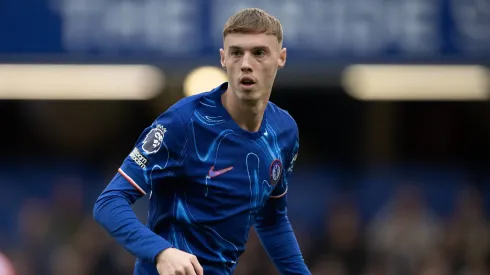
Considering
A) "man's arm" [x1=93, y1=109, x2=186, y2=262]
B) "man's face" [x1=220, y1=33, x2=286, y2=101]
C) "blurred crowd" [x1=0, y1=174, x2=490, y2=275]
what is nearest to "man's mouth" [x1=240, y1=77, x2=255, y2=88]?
"man's face" [x1=220, y1=33, x2=286, y2=101]

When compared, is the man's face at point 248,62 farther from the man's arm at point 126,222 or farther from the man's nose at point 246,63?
Result: the man's arm at point 126,222

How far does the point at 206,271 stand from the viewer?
14.7 feet

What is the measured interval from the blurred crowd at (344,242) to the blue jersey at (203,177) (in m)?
6.60

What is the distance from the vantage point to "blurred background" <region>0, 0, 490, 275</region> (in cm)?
1180

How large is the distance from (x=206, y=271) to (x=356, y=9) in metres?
8.14

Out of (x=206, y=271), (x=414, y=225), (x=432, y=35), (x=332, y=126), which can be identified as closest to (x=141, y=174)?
(x=206, y=271)

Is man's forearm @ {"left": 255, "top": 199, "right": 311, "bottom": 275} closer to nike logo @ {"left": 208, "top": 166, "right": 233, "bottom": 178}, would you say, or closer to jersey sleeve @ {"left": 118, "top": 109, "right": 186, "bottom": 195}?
nike logo @ {"left": 208, "top": 166, "right": 233, "bottom": 178}

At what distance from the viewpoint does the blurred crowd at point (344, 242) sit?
11.3 metres

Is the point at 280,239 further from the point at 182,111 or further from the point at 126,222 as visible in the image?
the point at 126,222

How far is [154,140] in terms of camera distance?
167 inches

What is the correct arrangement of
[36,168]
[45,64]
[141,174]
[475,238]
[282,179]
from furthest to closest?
[36,168], [45,64], [475,238], [282,179], [141,174]

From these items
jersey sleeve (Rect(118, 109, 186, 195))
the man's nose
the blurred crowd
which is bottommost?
the blurred crowd

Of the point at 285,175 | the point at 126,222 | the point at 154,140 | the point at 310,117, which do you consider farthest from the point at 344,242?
the point at 126,222

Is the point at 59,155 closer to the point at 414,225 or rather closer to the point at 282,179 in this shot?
the point at 414,225
